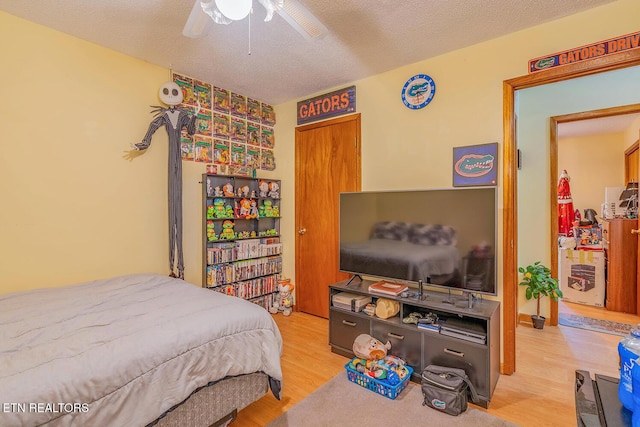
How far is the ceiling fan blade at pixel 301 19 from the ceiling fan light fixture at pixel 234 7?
7.1 inches

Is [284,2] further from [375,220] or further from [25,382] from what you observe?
[25,382]

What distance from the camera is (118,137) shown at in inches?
102

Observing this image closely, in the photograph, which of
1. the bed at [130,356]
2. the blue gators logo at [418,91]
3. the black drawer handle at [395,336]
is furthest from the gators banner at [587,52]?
the bed at [130,356]

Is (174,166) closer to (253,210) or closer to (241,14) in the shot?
(253,210)

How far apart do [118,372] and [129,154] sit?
204 centimetres

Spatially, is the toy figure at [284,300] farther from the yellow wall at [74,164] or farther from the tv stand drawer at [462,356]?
the tv stand drawer at [462,356]

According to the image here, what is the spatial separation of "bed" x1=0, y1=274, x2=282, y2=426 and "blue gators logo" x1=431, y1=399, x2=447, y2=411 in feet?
3.21

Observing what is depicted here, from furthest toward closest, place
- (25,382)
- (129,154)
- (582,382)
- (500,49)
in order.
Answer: (129,154) < (500,49) < (25,382) < (582,382)

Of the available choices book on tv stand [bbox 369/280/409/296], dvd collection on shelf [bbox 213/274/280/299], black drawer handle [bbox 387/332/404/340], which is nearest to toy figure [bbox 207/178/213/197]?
dvd collection on shelf [bbox 213/274/280/299]

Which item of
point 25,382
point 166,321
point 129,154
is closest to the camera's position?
point 25,382

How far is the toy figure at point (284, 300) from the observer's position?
3604 millimetres

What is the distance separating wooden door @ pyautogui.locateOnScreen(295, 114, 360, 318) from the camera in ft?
10.5

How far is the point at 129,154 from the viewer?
2.65 metres

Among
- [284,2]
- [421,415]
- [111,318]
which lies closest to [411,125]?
[284,2]
